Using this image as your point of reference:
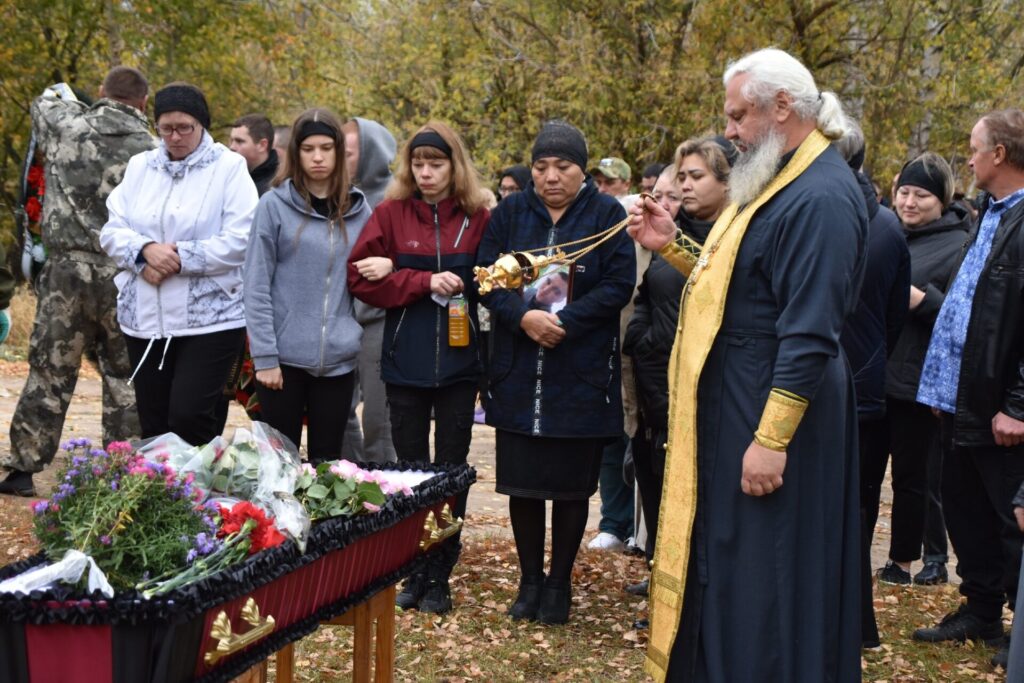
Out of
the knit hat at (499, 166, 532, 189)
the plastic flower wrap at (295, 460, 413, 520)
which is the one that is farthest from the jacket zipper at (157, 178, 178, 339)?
the knit hat at (499, 166, 532, 189)

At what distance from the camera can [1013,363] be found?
16.5 ft

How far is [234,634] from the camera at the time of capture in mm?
3166

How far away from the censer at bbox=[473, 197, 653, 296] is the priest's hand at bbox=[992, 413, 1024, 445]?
5.42 ft

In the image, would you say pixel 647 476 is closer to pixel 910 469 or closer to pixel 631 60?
pixel 910 469

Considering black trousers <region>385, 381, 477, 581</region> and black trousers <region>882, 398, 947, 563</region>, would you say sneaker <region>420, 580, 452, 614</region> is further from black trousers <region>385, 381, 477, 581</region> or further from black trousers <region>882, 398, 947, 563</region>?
black trousers <region>882, 398, 947, 563</region>

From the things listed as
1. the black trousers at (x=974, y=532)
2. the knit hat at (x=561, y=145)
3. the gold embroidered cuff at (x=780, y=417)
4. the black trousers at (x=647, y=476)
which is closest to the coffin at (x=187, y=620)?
the gold embroidered cuff at (x=780, y=417)

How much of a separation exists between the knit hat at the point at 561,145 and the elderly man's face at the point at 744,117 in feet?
5.04

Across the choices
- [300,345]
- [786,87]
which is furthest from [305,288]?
[786,87]

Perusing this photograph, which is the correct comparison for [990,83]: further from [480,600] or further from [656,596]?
[656,596]

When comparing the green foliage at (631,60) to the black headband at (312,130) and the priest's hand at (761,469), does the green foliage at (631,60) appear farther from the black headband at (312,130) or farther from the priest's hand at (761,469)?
the priest's hand at (761,469)

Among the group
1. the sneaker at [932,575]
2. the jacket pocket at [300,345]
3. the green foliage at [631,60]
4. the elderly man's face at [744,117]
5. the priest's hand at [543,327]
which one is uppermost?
the green foliage at [631,60]

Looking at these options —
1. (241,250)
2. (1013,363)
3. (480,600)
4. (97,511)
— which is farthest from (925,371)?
(97,511)

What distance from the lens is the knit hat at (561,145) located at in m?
5.59

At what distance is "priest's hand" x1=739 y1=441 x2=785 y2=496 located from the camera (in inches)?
151
